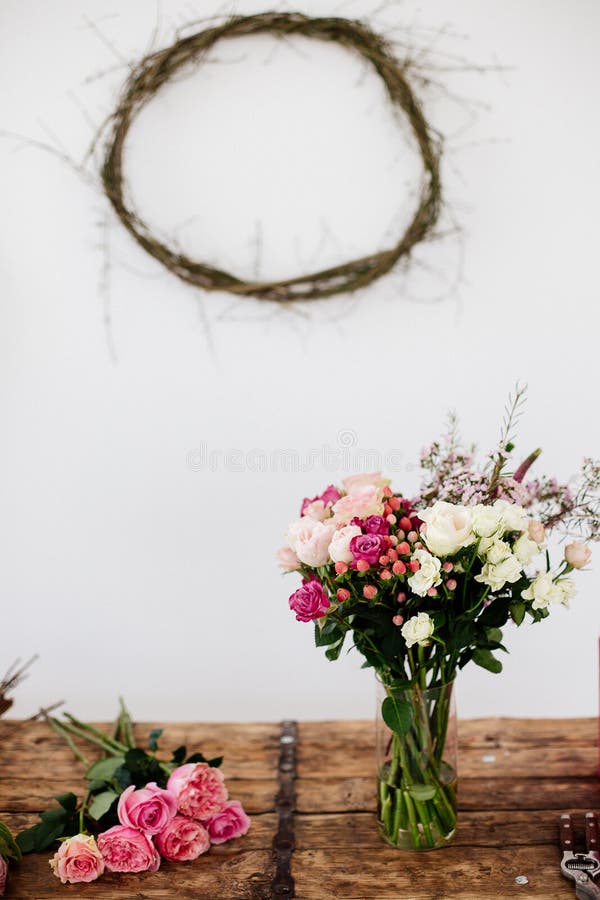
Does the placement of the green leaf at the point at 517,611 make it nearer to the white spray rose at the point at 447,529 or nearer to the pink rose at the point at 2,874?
→ the white spray rose at the point at 447,529

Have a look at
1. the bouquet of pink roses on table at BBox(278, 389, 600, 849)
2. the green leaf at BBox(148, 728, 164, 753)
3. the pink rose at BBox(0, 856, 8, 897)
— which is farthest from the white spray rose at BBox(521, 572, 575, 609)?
the pink rose at BBox(0, 856, 8, 897)

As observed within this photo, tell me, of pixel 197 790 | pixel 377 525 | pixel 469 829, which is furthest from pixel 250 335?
pixel 469 829

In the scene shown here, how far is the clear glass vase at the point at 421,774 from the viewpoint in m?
1.16

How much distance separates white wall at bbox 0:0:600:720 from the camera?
1647 millimetres

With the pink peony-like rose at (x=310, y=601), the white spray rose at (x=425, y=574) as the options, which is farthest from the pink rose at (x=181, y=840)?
the white spray rose at (x=425, y=574)

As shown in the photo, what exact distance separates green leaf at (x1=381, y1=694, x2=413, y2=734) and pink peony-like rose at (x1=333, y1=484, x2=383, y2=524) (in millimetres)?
255

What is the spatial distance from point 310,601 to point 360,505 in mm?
138

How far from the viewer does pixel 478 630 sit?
113 cm

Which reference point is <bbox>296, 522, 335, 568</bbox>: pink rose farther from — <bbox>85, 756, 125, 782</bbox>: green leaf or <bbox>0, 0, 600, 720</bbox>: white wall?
<bbox>0, 0, 600, 720</bbox>: white wall

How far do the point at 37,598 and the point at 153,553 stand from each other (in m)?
0.28

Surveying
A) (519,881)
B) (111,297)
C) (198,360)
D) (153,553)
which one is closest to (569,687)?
(519,881)

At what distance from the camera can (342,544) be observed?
102cm

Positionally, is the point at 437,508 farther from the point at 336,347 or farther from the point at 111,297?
the point at 111,297

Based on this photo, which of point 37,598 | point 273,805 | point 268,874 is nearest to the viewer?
point 268,874
